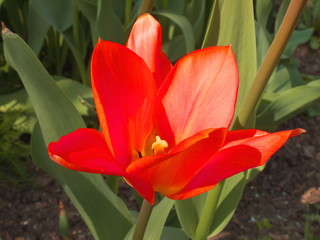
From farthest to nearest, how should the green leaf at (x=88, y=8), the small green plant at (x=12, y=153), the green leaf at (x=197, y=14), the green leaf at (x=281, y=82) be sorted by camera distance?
the green leaf at (x=281, y=82) → the green leaf at (x=197, y=14) → the small green plant at (x=12, y=153) → the green leaf at (x=88, y=8)

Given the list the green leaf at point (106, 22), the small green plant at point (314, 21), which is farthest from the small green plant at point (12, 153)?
the small green plant at point (314, 21)

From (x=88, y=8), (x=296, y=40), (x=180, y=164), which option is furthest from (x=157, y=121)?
(x=296, y=40)

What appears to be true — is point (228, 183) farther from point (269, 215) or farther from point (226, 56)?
point (269, 215)

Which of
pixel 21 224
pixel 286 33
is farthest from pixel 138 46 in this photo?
pixel 21 224

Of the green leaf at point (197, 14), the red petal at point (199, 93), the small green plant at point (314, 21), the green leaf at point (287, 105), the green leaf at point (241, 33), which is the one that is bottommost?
the small green plant at point (314, 21)

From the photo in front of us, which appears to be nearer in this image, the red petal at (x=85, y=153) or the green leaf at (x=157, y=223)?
the red petal at (x=85, y=153)

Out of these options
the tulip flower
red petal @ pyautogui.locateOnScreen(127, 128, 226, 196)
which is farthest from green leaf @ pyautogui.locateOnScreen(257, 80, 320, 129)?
red petal @ pyautogui.locateOnScreen(127, 128, 226, 196)

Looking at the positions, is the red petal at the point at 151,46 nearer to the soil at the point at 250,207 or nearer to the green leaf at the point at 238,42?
the green leaf at the point at 238,42
